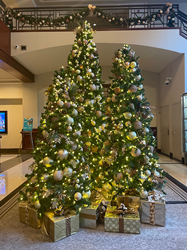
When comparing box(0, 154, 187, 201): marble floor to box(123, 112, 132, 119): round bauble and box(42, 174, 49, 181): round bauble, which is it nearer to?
box(42, 174, 49, 181): round bauble

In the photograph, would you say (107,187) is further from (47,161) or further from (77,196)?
(47,161)

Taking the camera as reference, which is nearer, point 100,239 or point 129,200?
point 100,239

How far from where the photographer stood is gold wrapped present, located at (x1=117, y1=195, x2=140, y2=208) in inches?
109

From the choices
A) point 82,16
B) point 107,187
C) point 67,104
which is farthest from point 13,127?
point 67,104

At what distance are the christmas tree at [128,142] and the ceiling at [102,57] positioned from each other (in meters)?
4.47

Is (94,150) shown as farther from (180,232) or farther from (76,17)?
(76,17)

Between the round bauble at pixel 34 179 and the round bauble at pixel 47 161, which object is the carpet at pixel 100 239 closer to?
the round bauble at pixel 34 179

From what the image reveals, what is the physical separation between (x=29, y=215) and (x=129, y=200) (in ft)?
4.41

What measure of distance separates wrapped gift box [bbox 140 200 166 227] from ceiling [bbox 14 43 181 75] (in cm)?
579

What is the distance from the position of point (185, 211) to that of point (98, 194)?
1324 mm

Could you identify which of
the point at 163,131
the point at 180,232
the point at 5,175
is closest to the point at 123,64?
the point at 180,232

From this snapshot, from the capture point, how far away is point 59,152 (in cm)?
244

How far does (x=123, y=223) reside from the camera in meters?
2.42

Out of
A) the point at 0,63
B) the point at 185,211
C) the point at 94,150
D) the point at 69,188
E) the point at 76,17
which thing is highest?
the point at 76,17
